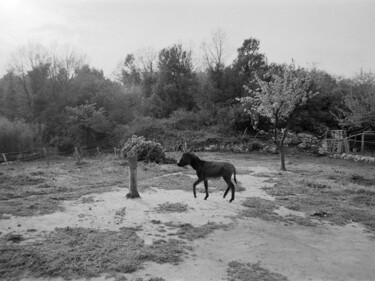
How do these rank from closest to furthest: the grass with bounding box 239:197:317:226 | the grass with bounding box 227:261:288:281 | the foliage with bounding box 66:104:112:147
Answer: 1. the grass with bounding box 227:261:288:281
2. the grass with bounding box 239:197:317:226
3. the foliage with bounding box 66:104:112:147

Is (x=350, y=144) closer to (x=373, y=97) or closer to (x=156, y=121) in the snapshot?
(x=373, y=97)

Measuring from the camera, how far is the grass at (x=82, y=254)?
5.52 meters

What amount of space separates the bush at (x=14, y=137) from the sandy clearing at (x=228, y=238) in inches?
874

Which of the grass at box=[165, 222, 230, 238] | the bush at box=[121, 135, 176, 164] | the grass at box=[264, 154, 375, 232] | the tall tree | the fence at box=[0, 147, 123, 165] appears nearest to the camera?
the grass at box=[165, 222, 230, 238]

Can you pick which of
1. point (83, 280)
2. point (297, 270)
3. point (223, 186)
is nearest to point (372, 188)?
point (223, 186)

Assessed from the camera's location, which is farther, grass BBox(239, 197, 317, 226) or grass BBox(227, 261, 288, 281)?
grass BBox(239, 197, 317, 226)

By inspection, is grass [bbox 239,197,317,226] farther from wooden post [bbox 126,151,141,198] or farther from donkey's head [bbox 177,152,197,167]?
wooden post [bbox 126,151,141,198]

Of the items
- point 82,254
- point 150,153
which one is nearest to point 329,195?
point 82,254

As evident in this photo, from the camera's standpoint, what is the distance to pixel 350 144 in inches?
1051

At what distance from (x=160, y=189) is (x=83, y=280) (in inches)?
303

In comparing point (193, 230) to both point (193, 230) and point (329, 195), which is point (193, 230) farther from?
point (329, 195)

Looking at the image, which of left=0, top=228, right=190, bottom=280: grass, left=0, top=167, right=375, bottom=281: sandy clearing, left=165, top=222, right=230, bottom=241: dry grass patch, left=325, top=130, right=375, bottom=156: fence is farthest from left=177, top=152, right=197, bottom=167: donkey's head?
left=325, top=130, right=375, bottom=156: fence

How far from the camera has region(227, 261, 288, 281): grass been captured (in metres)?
5.36

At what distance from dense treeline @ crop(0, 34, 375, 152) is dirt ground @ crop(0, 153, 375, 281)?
18973 millimetres
